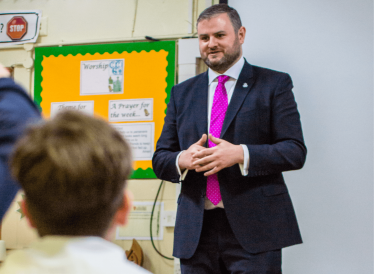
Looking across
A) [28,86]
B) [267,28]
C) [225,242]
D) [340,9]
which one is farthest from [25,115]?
[28,86]

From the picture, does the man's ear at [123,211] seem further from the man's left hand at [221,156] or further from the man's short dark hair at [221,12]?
the man's short dark hair at [221,12]

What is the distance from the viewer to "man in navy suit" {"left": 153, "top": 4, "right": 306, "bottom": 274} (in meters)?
1.39

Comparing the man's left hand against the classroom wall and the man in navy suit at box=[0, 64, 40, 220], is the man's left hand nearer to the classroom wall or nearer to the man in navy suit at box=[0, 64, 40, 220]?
the man in navy suit at box=[0, 64, 40, 220]

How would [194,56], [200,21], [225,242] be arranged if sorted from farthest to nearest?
1. [194,56]
2. [200,21]
3. [225,242]

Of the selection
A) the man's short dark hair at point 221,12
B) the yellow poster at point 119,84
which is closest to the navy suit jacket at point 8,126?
the man's short dark hair at point 221,12

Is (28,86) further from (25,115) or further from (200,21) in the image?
(25,115)

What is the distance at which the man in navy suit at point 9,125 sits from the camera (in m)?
0.73

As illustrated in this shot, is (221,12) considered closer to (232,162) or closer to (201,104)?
(201,104)

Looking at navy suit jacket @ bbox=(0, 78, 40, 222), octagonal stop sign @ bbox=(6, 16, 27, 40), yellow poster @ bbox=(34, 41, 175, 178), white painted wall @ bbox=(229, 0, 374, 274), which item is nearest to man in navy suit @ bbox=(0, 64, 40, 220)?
navy suit jacket @ bbox=(0, 78, 40, 222)

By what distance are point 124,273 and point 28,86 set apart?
2.52 m

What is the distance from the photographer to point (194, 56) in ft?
8.08

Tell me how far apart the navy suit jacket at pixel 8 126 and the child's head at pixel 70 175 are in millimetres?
145

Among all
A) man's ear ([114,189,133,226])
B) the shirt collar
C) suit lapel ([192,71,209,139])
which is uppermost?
the shirt collar

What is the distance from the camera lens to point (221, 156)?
1373 mm
